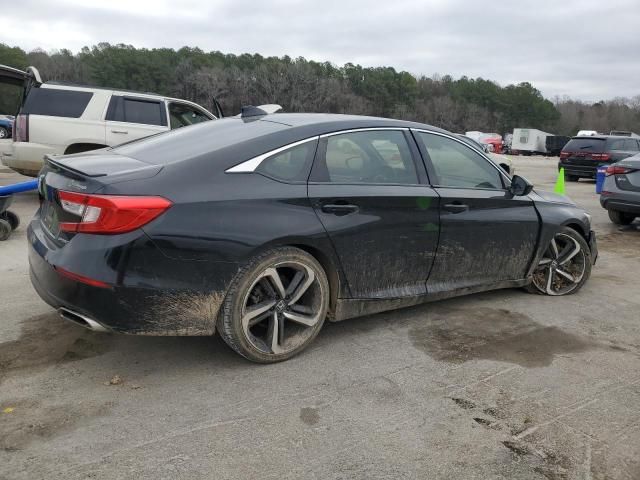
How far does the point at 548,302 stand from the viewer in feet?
16.6

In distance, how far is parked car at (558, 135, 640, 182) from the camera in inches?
723

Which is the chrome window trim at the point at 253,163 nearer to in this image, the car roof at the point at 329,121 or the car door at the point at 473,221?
the car roof at the point at 329,121

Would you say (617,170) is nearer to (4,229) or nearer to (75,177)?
(75,177)

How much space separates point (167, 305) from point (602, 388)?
258 centimetres

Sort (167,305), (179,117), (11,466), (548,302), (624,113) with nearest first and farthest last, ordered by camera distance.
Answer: (11,466), (167,305), (548,302), (179,117), (624,113)

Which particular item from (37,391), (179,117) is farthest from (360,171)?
(179,117)

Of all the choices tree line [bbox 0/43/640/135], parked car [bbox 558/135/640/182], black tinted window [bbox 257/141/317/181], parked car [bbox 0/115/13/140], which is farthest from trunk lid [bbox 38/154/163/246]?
tree line [bbox 0/43/640/135]

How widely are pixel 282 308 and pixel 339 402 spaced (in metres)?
0.70

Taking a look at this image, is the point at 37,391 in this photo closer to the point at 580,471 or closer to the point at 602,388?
the point at 580,471

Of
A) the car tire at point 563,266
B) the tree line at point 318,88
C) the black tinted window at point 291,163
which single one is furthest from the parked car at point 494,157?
the tree line at point 318,88

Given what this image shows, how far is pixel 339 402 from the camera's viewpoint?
311cm

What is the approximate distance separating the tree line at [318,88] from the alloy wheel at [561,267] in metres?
66.7

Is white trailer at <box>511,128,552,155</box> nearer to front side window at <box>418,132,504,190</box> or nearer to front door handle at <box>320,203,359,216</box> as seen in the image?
front side window at <box>418,132,504,190</box>

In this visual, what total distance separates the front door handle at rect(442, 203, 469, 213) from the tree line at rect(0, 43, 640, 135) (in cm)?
6752
